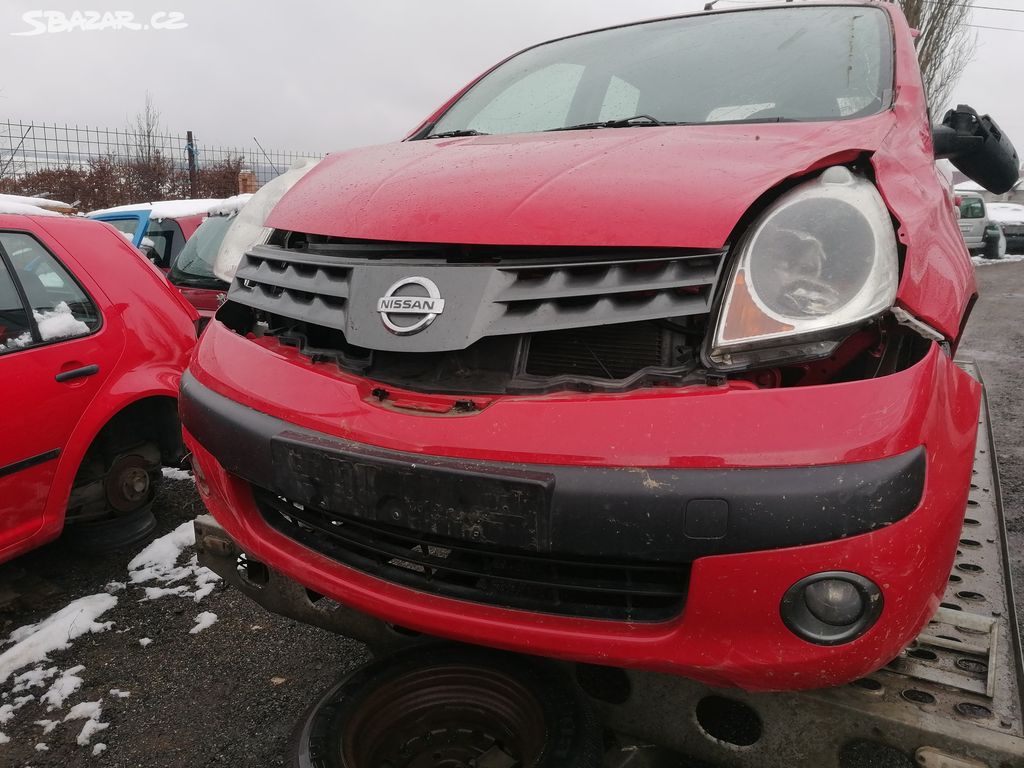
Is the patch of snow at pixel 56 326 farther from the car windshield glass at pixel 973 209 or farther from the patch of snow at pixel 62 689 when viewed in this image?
the car windshield glass at pixel 973 209

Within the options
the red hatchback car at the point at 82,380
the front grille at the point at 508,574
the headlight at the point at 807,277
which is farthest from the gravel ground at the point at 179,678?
the headlight at the point at 807,277

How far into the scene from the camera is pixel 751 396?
1.19 metres

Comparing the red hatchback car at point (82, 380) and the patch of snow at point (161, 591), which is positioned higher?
the red hatchback car at point (82, 380)

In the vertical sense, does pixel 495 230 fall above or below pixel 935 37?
below

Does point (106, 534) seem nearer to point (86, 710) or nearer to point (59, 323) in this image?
point (59, 323)

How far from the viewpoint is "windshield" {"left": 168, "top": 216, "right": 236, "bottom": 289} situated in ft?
19.7

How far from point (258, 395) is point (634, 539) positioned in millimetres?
873

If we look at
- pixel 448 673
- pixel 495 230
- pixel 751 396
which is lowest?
pixel 448 673

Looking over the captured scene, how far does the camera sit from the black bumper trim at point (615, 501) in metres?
1.14

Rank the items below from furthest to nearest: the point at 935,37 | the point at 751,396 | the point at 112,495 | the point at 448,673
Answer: the point at 935,37
the point at 112,495
the point at 448,673
the point at 751,396

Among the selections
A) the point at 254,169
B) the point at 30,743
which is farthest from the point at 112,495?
the point at 254,169

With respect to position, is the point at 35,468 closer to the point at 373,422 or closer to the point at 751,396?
the point at 373,422

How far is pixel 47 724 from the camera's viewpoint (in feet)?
6.84

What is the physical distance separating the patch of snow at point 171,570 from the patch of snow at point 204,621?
123 millimetres
